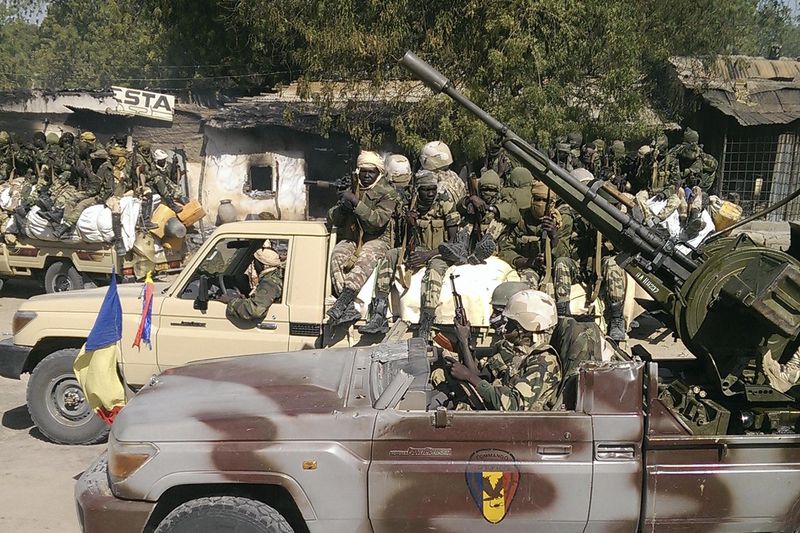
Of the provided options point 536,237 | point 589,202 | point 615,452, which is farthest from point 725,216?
point 615,452

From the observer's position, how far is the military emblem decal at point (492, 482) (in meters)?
3.72

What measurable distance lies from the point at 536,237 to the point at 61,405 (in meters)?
4.23

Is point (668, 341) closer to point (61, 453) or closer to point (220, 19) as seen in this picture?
point (61, 453)

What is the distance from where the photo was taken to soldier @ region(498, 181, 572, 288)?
694 cm

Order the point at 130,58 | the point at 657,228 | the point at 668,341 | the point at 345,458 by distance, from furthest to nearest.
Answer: the point at 130,58, the point at 668,341, the point at 657,228, the point at 345,458

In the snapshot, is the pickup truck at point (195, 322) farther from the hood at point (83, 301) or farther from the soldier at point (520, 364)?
the soldier at point (520, 364)

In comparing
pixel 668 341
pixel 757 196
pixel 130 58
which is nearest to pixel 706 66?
pixel 757 196

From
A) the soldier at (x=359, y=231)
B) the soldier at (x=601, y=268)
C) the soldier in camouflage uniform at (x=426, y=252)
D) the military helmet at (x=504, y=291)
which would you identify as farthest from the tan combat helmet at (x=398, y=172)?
the military helmet at (x=504, y=291)

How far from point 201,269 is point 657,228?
3420 millimetres

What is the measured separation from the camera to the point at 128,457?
3.79 m

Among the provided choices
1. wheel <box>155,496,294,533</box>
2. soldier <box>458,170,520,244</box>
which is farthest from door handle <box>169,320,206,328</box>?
soldier <box>458,170,520,244</box>

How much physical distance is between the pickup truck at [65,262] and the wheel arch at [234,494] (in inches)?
273

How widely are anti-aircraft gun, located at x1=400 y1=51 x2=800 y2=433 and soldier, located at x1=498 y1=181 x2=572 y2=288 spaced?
216 centimetres

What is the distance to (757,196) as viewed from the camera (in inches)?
601
